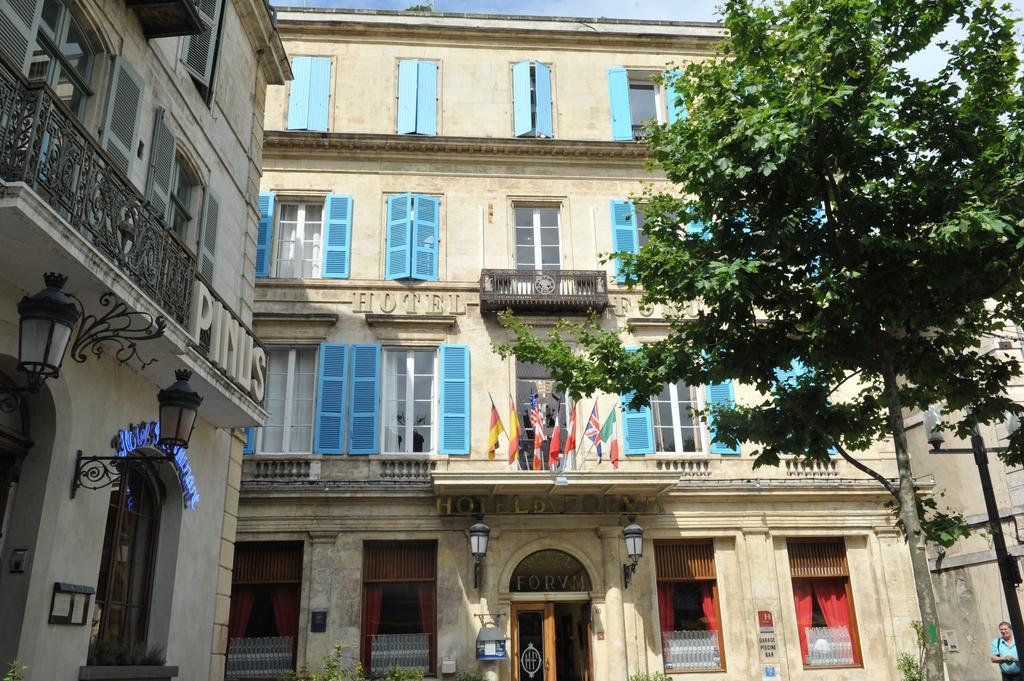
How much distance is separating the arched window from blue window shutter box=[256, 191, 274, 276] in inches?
334

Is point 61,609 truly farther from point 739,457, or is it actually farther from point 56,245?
point 739,457

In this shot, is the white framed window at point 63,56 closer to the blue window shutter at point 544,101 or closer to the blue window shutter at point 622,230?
the blue window shutter at point 622,230

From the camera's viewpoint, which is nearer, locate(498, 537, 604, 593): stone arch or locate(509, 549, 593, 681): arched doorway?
locate(509, 549, 593, 681): arched doorway

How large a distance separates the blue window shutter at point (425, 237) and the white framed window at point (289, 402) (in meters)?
2.67

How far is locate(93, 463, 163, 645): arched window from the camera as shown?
8227 millimetres

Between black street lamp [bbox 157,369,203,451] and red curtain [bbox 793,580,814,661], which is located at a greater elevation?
black street lamp [bbox 157,369,203,451]

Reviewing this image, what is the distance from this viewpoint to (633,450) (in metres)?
16.3

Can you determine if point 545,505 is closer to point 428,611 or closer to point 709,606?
point 428,611

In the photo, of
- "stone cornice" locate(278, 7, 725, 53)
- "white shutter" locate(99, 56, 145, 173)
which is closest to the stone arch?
"white shutter" locate(99, 56, 145, 173)

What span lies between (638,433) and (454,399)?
3612 millimetres

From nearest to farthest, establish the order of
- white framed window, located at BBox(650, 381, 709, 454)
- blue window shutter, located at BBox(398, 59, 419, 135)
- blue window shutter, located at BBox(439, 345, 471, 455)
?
blue window shutter, located at BBox(439, 345, 471, 455) < white framed window, located at BBox(650, 381, 709, 454) < blue window shutter, located at BBox(398, 59, 419, 135)

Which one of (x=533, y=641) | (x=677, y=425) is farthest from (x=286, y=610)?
(x=677, y=425)

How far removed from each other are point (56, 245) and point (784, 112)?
6.82m

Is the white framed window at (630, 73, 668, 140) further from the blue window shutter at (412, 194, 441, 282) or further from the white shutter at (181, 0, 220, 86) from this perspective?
the white shutter at (181, 0, 220, 86)
